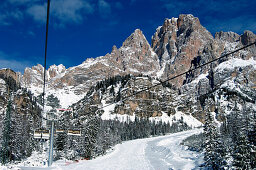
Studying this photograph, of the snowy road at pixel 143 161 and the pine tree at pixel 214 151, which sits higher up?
the pine tree at pixel 214 151

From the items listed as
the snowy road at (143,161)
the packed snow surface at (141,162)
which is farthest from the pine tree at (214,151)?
the snowy road at (143,161)

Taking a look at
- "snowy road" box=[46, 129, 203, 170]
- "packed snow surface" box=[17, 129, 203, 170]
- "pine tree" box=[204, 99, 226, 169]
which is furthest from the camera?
"snowy road" box=[46, 129, 203, 170]

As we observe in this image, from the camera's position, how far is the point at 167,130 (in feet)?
497

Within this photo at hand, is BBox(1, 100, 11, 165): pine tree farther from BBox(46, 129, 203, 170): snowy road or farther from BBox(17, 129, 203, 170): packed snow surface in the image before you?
BBox(46, 129, 203, 170): snowy road

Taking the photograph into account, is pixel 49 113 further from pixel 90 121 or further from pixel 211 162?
pixel 90 121

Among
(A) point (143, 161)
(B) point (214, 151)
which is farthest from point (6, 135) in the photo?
(B) point (214, 151)

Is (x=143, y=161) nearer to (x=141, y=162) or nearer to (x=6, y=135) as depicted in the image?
(x=141, y=162)

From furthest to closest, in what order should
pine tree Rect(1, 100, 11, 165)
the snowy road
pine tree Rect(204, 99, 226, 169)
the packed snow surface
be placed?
pine tree Rect(1, 100, 11, 165)
the snowy road
the packed snow surface
pine tree Rect(204, 99, 226, 169)

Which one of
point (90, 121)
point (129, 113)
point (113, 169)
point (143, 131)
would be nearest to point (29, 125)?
point (90, 121)

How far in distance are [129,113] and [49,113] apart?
17339 cm

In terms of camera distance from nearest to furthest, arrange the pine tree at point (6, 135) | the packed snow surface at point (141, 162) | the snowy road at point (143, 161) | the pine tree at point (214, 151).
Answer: the pine tree at point (214, 151), the packed snow surface at point (141, 162), the snowy road at point (143, 161), the pine tree at point (6, 135)

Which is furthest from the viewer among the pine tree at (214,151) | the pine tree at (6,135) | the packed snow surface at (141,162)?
the pine tree at (6,135)

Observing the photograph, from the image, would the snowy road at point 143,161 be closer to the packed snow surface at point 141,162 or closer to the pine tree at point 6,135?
the packed snow surface at point 141,162

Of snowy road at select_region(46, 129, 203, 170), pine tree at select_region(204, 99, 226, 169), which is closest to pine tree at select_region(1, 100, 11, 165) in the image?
snowy road at select_region(46, 129, 203, 170)
